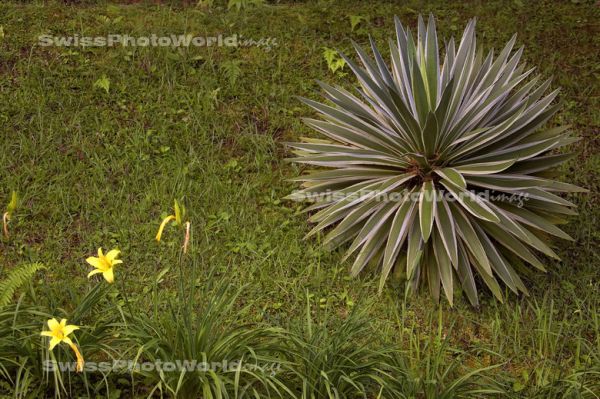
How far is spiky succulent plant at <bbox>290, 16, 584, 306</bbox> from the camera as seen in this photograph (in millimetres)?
4788

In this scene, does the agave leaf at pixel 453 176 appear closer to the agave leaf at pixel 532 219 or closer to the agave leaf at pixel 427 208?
the agave leaf at pixel 427 208

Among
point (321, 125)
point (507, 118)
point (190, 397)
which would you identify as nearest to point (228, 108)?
point (321, 125)

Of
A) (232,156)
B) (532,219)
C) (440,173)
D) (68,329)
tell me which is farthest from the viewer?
(232,156)

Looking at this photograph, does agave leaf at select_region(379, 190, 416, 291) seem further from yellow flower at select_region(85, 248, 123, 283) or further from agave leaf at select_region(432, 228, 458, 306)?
yellow flower at select_region(85, 248, 123, 283)

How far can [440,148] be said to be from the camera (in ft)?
16.3

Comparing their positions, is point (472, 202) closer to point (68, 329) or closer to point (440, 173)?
point (440, 173)

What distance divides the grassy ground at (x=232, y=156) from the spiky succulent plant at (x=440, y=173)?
0.25 m

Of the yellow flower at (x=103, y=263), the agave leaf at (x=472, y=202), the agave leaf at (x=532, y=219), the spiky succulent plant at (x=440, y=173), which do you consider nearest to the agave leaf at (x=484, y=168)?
the spiky succulent plant at (x=440, y=173)

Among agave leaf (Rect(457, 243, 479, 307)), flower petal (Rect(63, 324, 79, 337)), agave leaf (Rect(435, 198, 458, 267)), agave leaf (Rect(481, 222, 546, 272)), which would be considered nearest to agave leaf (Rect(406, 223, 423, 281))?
agave leaf (Rect(435, 198, 458, 267))

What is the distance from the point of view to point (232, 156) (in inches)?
236

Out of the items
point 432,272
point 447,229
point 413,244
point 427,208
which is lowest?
point 432,272

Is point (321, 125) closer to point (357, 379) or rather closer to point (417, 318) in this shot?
point (417, 318)

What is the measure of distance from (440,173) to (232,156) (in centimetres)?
178

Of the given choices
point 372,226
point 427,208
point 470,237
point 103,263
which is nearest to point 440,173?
point 427,208
